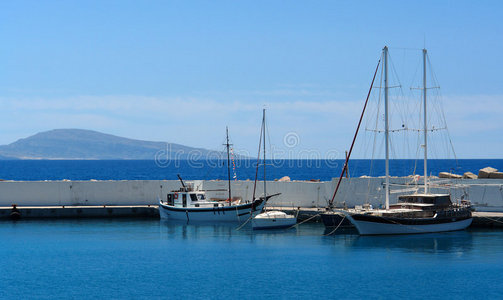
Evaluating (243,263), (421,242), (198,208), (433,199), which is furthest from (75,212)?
(433,199)

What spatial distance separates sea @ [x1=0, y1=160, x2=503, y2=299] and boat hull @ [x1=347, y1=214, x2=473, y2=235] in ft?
1.59

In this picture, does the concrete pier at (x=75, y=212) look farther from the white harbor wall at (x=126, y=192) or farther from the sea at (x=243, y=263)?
the sea at (x=243, y=263)

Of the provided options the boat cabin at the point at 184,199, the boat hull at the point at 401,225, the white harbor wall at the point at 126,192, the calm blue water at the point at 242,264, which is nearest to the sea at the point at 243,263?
the calm blue water at the point at 242,264

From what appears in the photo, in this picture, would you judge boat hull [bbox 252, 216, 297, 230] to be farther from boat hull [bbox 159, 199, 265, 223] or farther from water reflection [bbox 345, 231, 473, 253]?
water reflection [bbox 345, 231, 473, 253]

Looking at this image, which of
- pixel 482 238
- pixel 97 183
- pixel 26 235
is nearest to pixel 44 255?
pixel 26 235

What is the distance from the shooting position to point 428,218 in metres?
43.8

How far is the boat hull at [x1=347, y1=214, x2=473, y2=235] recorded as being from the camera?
140ft

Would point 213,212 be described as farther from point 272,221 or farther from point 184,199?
point 272,221

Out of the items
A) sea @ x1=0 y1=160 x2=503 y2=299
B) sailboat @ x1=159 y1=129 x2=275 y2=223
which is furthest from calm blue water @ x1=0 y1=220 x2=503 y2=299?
sailboat @ x1=159 y1=129 x2=275 y2=223

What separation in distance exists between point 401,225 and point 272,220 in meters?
9.01

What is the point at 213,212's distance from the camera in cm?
5166

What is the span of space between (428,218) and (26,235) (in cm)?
2758

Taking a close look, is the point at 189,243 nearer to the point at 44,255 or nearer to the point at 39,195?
the point at 44,255

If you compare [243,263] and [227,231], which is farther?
[227,231]
